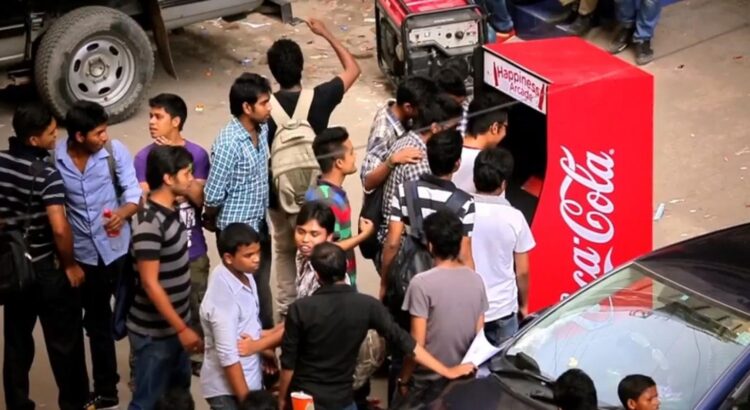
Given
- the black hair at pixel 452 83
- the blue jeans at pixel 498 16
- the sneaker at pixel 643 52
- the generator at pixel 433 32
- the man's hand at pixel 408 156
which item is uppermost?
the black hair at pixel 452 83

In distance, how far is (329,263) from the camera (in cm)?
508

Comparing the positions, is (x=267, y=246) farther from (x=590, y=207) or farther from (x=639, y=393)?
(x=639, y=393)

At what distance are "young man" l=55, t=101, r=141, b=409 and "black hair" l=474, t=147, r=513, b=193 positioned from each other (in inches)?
64.6

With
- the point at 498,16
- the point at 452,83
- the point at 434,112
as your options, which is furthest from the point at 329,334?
the point at 498,16

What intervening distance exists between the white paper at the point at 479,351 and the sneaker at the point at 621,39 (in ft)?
20.7

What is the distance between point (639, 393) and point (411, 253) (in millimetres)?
1440

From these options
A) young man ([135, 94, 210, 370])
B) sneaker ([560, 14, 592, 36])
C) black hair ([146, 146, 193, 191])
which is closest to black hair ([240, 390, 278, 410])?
black hair ([146, 146, 193, 191])

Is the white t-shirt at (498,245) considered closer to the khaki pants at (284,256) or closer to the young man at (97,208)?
the khaki pants at (284,256)

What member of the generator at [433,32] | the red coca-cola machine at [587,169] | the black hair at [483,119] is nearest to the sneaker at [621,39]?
the generator at [433,32]

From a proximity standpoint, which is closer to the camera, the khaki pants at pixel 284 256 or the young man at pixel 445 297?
the young man at pixel 445 297

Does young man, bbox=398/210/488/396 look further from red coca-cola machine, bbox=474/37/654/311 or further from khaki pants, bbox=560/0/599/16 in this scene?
khaki pants, bbox=560/0/599/16

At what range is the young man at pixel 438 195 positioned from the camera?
5762mm

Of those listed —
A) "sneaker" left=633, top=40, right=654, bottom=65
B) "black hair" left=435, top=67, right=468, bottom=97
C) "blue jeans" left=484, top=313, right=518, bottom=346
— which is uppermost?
"black hair" left=435, top=67, right=468, bottom=97

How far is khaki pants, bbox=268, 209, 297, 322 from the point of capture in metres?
6.80
